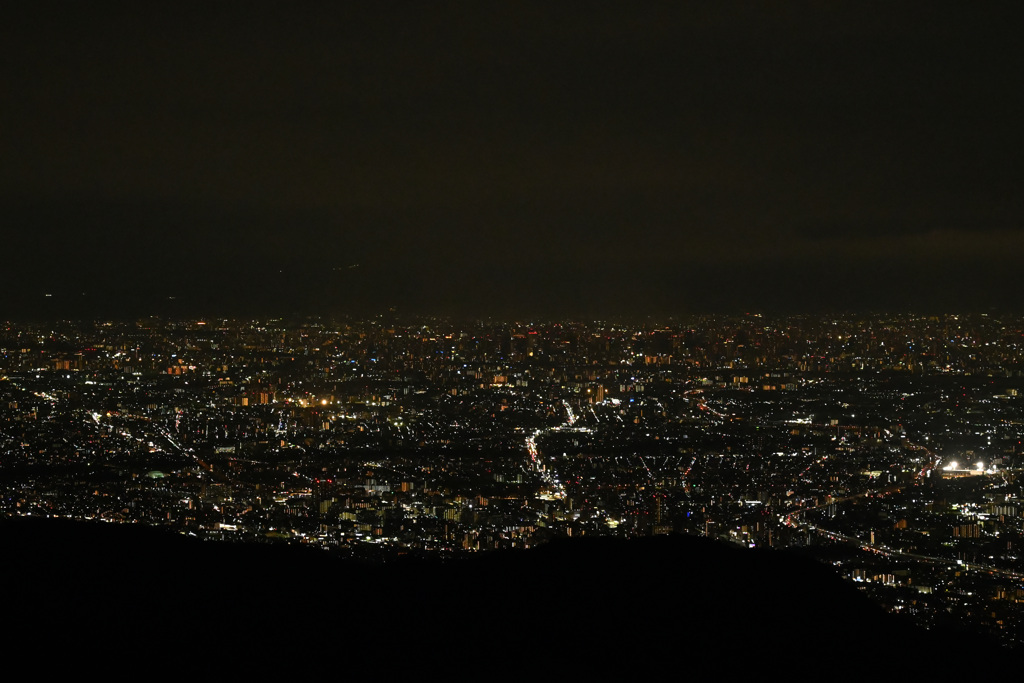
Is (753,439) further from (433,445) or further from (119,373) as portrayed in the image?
(119,373)

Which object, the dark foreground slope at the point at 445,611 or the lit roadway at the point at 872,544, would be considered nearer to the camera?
the dark foreground slope at the point at 445,611

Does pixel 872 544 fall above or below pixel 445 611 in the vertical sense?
below

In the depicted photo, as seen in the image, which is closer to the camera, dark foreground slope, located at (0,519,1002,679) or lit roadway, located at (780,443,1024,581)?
dark foreground slope, located at (0,519,1002,679)

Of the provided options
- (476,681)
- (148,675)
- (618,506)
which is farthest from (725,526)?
(148,675)

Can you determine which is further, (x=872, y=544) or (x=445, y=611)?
(x=872, y=544)

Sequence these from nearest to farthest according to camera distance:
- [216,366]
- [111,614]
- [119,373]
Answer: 1. [111,614]
2. [119,373]
3. [216,366]

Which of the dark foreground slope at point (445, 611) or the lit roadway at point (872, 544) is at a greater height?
the dark foreground slope at point (445, 611)

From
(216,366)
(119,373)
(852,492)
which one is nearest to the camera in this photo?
(852,492)

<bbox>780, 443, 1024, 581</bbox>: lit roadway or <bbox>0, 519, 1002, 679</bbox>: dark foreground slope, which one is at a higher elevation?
<bbox>0, 519, 1002, 679</bbox>: dark foreground slope
